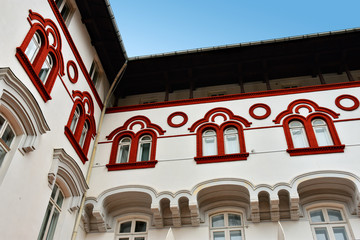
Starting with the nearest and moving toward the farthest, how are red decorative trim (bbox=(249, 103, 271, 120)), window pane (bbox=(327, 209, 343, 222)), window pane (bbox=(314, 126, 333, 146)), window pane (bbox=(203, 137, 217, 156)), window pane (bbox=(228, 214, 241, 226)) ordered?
window pane (bbox=(327, 209, 343, 222)), window pane (bbox=(228, 214, 241, 226)), window pane (bbox=(314, 126, 333, 146)), window pane (bbox=(203, 137, 217, 156)), red decorative trim (bbox=(249, 103, 271, 120))

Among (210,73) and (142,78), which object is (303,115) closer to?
(210,73)

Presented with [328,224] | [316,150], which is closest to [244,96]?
[316,150]

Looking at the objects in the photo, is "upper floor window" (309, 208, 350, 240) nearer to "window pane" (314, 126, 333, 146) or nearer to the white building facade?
the white building facade

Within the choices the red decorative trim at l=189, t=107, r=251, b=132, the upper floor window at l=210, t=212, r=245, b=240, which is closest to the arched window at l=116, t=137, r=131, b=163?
the red decorative trim at l=189, t=107, r=251, b=132

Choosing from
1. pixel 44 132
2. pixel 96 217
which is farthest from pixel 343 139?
pixel 44 132

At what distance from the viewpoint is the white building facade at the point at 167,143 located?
32.4ft

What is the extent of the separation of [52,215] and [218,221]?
519 centimetres

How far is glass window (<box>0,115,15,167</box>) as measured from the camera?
8914 millimetres

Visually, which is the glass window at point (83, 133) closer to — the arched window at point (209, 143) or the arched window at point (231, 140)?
the arched window at point (209, 143)

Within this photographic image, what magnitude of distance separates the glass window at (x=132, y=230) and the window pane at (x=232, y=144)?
3.90 meters

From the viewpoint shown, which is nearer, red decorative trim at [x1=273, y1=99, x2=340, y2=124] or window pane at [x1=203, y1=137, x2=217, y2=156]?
window pane at [x1=203, y1=137, x2=217, y2=156]

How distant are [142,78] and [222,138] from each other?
552cm

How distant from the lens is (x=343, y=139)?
41.0 ft

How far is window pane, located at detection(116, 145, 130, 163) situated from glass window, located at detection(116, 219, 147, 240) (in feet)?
7.71
